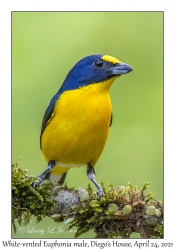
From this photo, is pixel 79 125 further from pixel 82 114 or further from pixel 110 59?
pixel 110 59

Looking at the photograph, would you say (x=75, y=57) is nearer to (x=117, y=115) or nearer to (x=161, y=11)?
(x=117, y=115)

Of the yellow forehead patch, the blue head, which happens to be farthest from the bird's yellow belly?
the yellow forehead patch

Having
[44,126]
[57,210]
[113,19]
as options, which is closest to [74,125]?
[44,126]

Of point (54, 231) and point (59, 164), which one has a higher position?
point (59, 164)

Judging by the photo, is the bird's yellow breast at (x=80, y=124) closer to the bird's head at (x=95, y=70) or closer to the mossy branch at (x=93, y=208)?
the bird's head at (x=95, y=70)

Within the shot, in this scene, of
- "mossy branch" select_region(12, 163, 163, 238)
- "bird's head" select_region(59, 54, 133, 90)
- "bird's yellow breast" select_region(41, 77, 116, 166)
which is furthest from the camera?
"bird's head" select_region(59, 54, 133, 90)

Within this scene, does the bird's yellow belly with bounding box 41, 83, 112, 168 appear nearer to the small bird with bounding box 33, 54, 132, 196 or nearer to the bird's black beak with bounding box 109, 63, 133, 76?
the small bird with bounding box 33, 54, 132, 196

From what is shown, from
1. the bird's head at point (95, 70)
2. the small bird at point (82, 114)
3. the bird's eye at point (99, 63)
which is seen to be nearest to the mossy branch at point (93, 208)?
the small bird at point (82, 114)
